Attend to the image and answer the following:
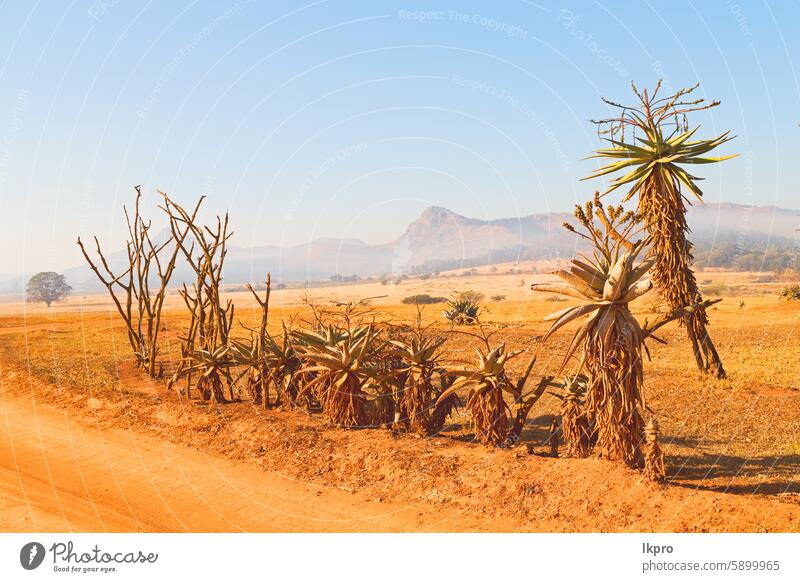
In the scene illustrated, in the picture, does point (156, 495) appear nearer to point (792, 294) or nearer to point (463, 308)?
point (463, 308)

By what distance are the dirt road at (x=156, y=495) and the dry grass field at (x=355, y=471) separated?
3cm

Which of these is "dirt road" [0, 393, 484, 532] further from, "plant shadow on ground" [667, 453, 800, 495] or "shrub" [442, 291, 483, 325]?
"shrub" [442, 291, 483, 325]

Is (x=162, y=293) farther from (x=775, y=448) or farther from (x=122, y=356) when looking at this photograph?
(x=775, y=448)

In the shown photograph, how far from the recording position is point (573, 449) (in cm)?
822

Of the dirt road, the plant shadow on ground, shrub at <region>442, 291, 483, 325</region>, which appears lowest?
the dirt road

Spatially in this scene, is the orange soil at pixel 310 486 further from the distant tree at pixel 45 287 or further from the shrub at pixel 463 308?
the distant tree at pixel 45 287

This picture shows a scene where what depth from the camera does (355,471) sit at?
8492 mm

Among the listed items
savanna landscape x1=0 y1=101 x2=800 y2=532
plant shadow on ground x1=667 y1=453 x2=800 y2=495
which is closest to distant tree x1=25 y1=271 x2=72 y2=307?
savanna landscape x1=0 y1=101 x2=800 y2=532

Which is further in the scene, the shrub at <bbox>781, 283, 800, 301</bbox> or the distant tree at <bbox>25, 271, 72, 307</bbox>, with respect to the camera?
the distant tree at <bbox>25, 271, 72, 307</bbox>
